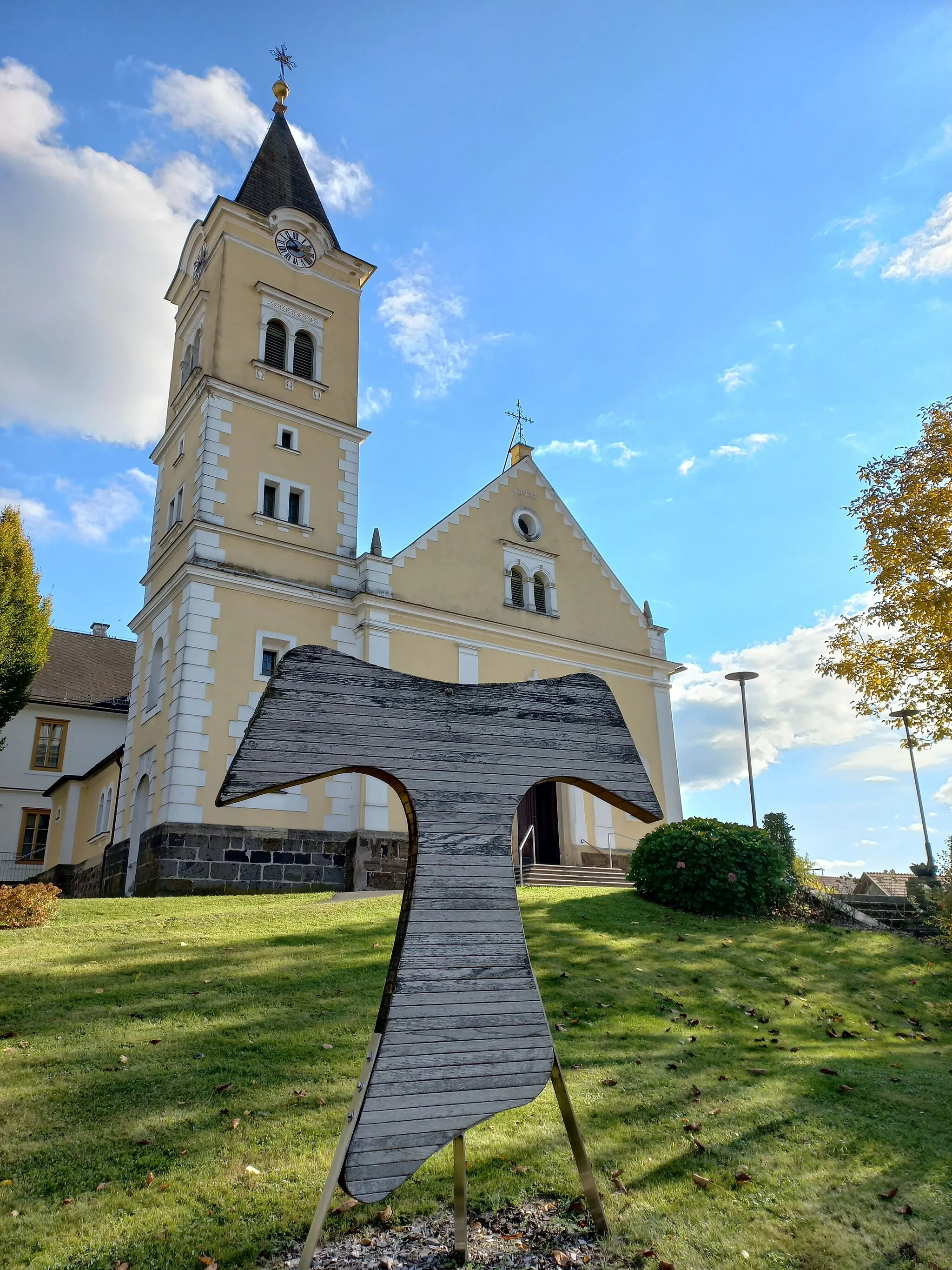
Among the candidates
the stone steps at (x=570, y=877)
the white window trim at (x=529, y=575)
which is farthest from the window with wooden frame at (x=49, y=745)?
the stone steps at (x=570, y=877)

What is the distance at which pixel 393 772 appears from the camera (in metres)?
4.71

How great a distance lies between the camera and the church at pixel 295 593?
59.2 feet

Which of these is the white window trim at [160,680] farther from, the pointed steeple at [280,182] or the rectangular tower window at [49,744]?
the rectangular tower window at [49,744]

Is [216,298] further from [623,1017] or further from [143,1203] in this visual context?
[143,1203]

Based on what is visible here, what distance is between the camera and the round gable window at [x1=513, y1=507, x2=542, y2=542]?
2434cm

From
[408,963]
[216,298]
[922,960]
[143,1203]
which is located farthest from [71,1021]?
[216,298]

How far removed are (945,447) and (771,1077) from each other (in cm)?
1215

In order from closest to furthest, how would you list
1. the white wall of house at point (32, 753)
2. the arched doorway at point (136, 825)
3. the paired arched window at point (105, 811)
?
the arched doorway at point (136, 825), the paired arched window at point (105, 811), the white wall of house at point (32, 753)

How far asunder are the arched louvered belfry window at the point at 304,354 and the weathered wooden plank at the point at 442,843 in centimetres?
1929

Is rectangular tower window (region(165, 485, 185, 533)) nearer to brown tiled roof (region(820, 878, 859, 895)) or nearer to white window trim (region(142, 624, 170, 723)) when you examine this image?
white window trim (region(142, 624, 170, 723))

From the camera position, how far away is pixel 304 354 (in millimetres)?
22859

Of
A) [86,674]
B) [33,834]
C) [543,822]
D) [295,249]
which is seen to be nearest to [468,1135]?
[543,822]

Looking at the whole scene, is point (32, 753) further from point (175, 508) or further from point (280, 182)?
point (280, 182)

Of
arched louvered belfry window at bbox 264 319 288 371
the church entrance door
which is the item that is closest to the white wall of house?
arched louvered belfry window at bbox 264 319 288 371
